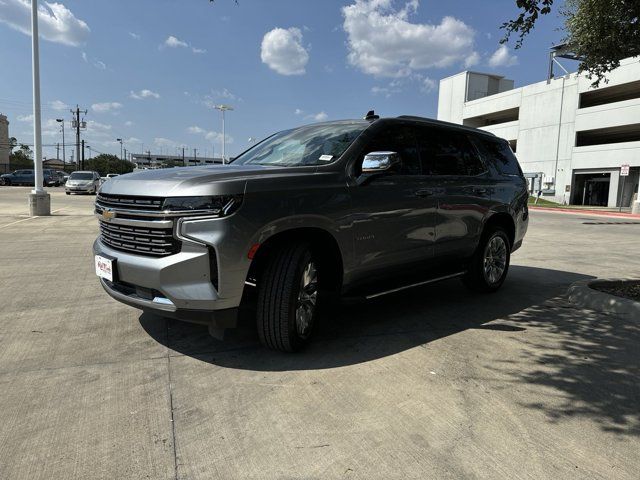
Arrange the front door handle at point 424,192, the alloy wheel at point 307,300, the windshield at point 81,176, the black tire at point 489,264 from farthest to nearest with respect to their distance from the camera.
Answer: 1. the windshield at point 81,176
2. the black tire at point 489,264
3. the front door handle at point 424,192
4. the alloy wheel at point 307,300

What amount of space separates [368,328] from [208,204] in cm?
202

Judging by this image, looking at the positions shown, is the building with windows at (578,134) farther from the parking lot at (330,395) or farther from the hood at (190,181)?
the hood at (190,181)

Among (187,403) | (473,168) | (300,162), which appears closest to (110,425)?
(187,403)

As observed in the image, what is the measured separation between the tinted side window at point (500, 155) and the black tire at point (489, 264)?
0.80 meters

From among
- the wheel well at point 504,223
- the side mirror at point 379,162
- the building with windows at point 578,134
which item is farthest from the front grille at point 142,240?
the building with windows at point 578,134

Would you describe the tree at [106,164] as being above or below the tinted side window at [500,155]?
above

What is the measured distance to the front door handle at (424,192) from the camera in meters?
4.62

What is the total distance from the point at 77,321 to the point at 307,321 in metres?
2.24

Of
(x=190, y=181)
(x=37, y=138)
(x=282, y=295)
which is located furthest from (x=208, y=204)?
(x=37, y=138)

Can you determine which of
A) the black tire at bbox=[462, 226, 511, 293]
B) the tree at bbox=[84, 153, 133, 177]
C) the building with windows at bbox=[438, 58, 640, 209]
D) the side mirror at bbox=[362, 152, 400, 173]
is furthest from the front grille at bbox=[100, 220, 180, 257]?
the tree at bbox=[84, 153, 133, 177]

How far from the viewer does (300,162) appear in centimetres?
423

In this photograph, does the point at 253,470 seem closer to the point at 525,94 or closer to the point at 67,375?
the point at 67,375

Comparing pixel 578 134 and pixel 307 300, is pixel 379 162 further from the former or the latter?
pixel 578 134

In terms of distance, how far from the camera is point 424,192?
470 cm
